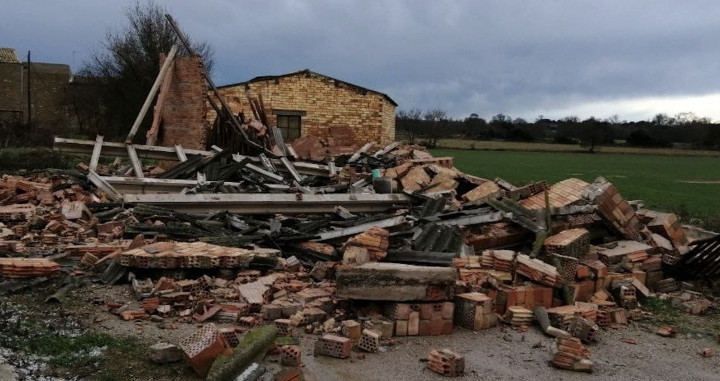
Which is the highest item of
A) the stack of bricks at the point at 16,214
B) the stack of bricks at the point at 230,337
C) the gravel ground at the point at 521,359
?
the stack of bricks at the point at 16,214

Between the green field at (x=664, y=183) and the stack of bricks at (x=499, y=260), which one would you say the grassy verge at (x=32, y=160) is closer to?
the stack of bricks at (x=499, y=260)

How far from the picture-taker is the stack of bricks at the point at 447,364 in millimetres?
4793

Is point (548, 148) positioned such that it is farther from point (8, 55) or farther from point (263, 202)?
point (263, 202)

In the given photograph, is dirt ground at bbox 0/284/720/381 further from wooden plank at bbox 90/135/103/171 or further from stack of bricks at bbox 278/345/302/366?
wooden plank at bbox 90/135/103/171

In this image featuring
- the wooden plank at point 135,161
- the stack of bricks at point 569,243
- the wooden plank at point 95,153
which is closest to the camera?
the stack of bricks at point 569,243

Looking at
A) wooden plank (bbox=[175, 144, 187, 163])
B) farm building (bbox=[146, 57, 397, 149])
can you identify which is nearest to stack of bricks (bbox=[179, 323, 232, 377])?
wooden plank (bbox=[175, 144, 187, 163])

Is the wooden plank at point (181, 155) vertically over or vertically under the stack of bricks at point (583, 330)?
over

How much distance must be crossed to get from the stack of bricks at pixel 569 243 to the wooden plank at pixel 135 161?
9.10m

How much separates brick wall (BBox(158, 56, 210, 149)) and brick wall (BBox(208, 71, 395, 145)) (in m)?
3.32

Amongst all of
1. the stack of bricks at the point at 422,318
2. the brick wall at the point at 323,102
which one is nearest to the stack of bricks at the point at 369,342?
the stack of bricks at the point at 422,318

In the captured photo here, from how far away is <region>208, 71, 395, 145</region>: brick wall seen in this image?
21984 mm

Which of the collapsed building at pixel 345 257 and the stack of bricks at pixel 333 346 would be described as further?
the collapsed building at pixel 345 257

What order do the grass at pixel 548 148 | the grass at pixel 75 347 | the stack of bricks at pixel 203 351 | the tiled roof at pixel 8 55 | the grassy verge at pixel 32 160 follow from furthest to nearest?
the grass at pixel 548 148 → the tiled roof at pixel 8 55 → the grassy verge at pixel 32 160 → the grass at pixel 75 347 → the stack of bricks at pixel 203 351

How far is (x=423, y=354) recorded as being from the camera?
5.23 meters
